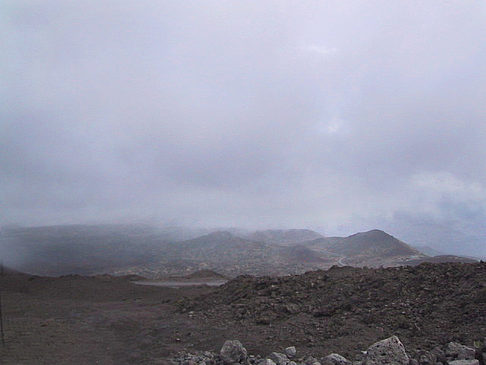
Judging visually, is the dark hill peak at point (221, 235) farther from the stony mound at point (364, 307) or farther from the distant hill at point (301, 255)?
the stony mound at point (364, 307)

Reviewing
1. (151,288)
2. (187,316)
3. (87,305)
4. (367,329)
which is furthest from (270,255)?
(367,329)

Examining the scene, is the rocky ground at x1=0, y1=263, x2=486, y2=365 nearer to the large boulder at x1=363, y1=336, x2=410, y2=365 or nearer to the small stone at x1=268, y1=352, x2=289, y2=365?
the small stone at x1=268, y1=352, x2=289, y2=365

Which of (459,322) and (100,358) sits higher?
(459,322)

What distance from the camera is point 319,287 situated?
55.9 ft

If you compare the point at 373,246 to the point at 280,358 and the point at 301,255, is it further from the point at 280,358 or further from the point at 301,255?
the point at 280,358

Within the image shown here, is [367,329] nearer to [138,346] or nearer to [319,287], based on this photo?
[319,287]

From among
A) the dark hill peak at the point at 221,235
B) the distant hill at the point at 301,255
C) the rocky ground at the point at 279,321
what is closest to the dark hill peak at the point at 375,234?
the distant hill at the point at 301,255

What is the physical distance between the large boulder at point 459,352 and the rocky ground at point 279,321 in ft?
2.29

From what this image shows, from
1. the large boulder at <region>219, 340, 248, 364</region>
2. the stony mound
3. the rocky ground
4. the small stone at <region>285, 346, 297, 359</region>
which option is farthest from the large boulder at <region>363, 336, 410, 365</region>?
the large boulder at <region>219, 340, 248, 364</region>

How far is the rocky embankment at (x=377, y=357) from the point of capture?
8.75 metres

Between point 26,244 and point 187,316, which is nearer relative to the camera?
point 187,316

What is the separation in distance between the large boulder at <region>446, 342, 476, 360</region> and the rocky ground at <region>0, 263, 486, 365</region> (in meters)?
0.70

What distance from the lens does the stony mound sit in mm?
11109

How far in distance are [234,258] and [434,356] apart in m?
59.2
